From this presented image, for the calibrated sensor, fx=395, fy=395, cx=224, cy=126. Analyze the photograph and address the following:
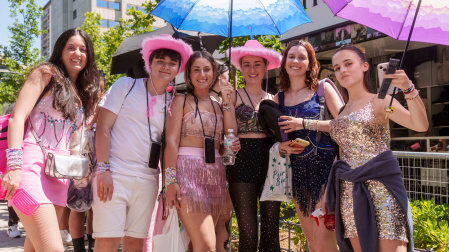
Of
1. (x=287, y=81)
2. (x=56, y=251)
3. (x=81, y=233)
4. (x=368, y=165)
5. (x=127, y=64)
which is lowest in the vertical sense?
(x=81, y=233)

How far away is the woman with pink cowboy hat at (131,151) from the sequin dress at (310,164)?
3.91ft

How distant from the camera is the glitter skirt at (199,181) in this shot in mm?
3248

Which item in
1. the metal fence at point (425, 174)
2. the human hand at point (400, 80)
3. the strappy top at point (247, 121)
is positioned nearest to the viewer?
the human hand at point (400, 80)

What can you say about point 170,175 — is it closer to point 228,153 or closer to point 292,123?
point 228,153

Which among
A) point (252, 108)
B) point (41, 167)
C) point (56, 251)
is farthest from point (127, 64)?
point (56, 251)

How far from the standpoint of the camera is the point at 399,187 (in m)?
2.57

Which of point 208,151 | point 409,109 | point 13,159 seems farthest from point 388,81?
point 13,159

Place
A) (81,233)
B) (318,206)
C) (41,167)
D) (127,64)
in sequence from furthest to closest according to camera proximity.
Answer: (127,64) < (81,233) < (318,206) < (41,167)

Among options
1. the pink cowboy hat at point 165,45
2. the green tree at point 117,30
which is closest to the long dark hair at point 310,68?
the pink cowboy hat at point 165,45

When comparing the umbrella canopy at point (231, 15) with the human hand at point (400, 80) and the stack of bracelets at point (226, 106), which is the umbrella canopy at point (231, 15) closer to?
the stack of bracelets at point (226, 106)

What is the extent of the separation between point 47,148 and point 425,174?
14.6 ft

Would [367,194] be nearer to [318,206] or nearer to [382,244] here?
[382,244]

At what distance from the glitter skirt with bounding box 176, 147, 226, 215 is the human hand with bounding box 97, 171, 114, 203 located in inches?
21.4

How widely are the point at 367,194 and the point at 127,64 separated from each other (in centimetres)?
450
